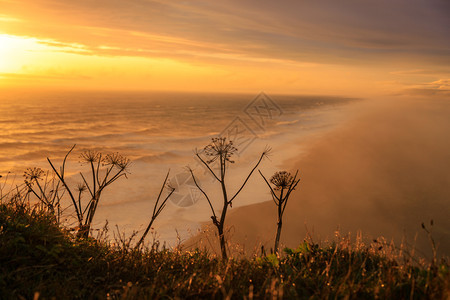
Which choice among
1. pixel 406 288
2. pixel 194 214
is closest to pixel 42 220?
pixel 406 288

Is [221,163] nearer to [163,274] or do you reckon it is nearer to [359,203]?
[163,274]

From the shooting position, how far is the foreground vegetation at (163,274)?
3.53 metres

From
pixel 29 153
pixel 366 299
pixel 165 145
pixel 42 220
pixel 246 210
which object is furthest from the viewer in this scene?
pixel 165 145

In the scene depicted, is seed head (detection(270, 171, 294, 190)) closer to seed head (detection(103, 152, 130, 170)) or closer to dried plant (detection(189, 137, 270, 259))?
dried plant (detection(189, 137, 270, 259))

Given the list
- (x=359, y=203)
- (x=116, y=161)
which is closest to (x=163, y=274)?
(x=116, y=161)

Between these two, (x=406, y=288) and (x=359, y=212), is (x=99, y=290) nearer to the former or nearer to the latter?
(x=406, y=288)

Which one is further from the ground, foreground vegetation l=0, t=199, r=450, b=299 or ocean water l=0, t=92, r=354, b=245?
foreground vegetation l=0, t=199, r=450, b=299

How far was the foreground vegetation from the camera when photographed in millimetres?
3525

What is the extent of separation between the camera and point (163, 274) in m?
4.25

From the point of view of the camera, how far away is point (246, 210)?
21.2 metres

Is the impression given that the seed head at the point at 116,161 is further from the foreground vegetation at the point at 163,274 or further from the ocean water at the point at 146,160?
the foreground vegetation at the point at 163,274

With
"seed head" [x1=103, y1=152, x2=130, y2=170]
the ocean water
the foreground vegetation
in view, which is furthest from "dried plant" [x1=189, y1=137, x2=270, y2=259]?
"seed head" [x1=103, y1=152, x2=130, y2=170]

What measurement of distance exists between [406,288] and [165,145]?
5046 centimetres

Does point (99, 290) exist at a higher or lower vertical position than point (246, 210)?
higher
